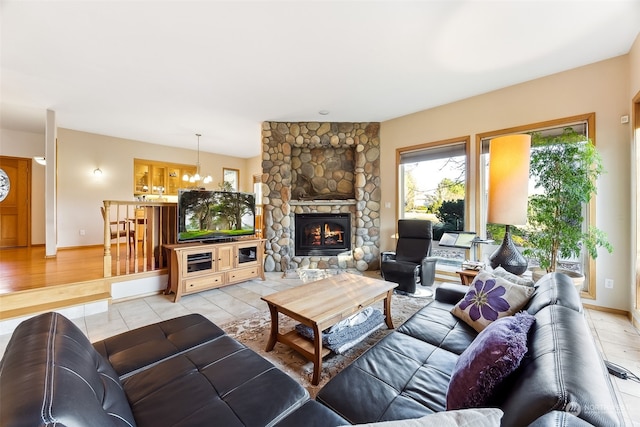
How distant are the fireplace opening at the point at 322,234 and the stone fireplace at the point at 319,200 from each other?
3 cm

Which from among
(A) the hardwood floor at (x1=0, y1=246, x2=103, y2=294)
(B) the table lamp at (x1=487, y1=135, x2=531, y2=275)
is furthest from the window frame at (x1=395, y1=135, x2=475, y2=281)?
(A) the hardwood floor at (x1=0, y1=246, x2=103, y2=294)

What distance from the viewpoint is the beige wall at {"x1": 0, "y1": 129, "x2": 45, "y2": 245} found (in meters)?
5.27

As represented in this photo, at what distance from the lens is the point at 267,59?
9.25 feet

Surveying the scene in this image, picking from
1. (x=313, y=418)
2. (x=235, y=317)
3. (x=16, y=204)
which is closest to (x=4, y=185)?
(x=16, y=204)

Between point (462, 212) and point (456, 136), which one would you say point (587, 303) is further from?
point (456, 136)

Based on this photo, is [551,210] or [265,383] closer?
[265,383]

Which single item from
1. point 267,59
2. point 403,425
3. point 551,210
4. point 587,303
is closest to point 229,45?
point 267,59

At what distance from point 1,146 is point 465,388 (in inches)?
332

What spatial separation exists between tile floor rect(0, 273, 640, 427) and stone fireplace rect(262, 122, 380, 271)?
3.02 ft

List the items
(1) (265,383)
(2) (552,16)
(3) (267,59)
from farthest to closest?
1. (3) (267,59)
2. (2) (552,16)
3. (1) (265,383)

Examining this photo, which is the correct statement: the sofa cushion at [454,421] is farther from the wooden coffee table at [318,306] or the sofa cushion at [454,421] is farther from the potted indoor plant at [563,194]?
the potted indoor plant at [563,194]

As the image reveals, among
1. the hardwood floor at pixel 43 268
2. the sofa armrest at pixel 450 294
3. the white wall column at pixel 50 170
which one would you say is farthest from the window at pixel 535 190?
the white wall column at pixel 50 170

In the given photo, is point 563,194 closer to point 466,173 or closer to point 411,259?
point 466,173

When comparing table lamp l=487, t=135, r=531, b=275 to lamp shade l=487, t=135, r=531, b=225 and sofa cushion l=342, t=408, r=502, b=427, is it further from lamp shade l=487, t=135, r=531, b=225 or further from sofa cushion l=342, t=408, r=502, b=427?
sofa cushion l=342, t=408, r=502, b=427
